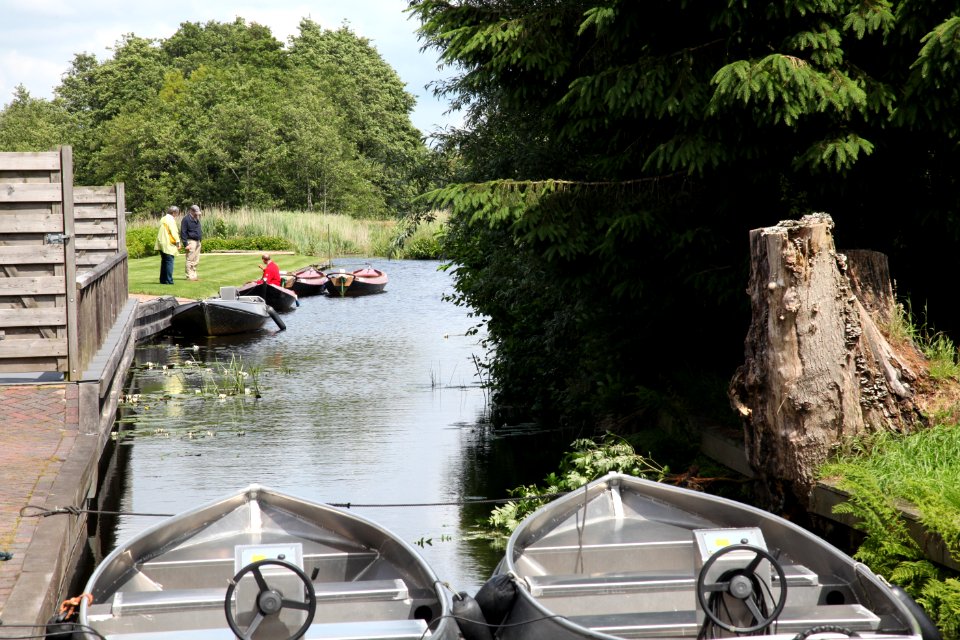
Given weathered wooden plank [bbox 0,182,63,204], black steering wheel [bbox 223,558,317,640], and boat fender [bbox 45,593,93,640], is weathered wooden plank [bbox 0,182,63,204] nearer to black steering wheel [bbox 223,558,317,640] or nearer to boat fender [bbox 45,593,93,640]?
boat fender [bbox 45,593,93,640]

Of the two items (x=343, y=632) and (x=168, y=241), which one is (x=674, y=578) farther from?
(x=168, y=241)

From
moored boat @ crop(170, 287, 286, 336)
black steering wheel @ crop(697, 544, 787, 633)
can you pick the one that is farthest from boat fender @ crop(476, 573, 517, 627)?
moored boat @ crop(170, 287, 286, 336)

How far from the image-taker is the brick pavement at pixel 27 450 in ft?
20.9

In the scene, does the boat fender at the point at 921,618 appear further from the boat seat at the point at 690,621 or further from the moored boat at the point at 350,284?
the moored boat at the point at 350,284

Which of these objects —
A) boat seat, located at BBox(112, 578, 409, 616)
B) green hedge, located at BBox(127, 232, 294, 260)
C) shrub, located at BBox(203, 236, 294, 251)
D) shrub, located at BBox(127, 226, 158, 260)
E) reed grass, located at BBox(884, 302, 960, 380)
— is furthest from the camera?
shrub, located at BBox(203, 236, 294, 251)

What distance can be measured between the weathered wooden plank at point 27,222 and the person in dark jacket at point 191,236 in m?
19.0

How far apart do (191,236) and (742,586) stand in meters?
26.1

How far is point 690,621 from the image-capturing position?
5.56 metres

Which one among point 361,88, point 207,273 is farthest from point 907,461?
point 361,88

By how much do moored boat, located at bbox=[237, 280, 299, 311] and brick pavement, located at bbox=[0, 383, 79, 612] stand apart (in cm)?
1708

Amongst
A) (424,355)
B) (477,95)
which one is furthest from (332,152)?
(477,95)

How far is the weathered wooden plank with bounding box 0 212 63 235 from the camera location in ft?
34.0

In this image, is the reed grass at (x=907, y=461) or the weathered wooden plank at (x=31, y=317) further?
the weathered wooden plank at (x=31, y=317)

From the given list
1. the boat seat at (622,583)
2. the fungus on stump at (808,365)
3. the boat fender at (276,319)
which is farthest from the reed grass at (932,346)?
the boat fender at (276,319)
